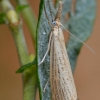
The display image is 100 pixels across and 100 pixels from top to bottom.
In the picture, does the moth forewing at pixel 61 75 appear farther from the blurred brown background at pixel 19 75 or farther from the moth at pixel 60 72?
the blurred brown background at pixel 19 75

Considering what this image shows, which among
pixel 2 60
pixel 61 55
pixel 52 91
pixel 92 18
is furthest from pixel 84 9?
pixel 2 60

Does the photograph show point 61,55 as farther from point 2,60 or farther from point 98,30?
point 98,30

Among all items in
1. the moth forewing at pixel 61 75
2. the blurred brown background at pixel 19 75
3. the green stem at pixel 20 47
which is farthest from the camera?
the blurred brown background at pixel 19 75

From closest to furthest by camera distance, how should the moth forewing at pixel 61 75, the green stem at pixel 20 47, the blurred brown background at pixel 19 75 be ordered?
1. the green stem at pixel 20 47
2. the moth forewing at pixel 61 75
3. the blurred brown background at pixel 19 75

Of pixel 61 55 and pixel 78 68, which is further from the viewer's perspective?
pixel 78 68

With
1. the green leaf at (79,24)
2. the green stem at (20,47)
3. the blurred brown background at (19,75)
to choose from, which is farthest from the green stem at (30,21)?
the blurred brown background at (19,75)

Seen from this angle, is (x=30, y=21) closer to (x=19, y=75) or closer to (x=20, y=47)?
(x=20, y=47)

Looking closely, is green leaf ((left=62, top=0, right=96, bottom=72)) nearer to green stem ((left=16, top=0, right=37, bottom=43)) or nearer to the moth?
the moth
